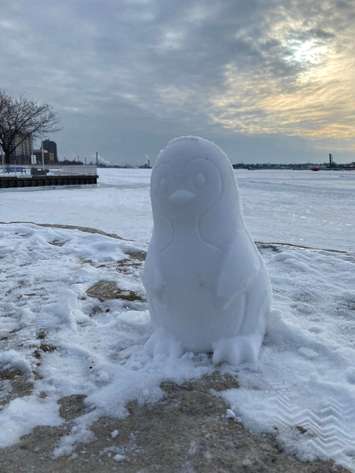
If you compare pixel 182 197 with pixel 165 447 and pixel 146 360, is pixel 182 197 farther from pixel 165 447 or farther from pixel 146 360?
pixel 165 447

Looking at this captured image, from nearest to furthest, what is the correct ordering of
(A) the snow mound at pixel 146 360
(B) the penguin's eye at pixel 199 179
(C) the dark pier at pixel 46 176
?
(A) the snow mound at pixel 146 360
(B) the penguin's eye at pixel 199 179
(C) the dark pier at pixel 46 176

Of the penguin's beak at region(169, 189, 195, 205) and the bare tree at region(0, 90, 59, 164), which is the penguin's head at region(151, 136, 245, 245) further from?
the bare tree at region(0, 90, 59, 164)

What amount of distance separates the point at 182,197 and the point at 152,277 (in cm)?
70

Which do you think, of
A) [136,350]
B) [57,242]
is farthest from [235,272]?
[57,242]

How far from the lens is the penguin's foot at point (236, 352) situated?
3225 mm

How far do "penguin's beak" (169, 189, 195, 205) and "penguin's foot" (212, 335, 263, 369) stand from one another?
1123 mm

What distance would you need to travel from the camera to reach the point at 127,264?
261 inches

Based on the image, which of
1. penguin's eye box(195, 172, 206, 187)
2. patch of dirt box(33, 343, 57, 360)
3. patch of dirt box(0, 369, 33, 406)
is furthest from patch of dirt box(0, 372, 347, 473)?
penguin's eye box(195, 172, 206, 187)

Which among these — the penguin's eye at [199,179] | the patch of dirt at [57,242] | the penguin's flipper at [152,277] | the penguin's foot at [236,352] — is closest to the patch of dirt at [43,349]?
the penguin's flipper at [152,277]

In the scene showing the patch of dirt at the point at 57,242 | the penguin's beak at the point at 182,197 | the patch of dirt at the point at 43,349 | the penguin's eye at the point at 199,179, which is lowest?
the patch of dirt at the point at 43,349

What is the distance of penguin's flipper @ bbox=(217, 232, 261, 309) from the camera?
310cm

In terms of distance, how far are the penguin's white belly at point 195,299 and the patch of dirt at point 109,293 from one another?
1.66 meters

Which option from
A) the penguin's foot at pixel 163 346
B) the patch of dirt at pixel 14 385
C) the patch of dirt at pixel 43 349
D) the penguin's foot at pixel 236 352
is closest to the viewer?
the patch of dirt at pixel 14 385

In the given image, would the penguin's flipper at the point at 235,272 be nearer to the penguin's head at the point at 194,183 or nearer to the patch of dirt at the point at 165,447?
the penguin's head at the point at 194,183
